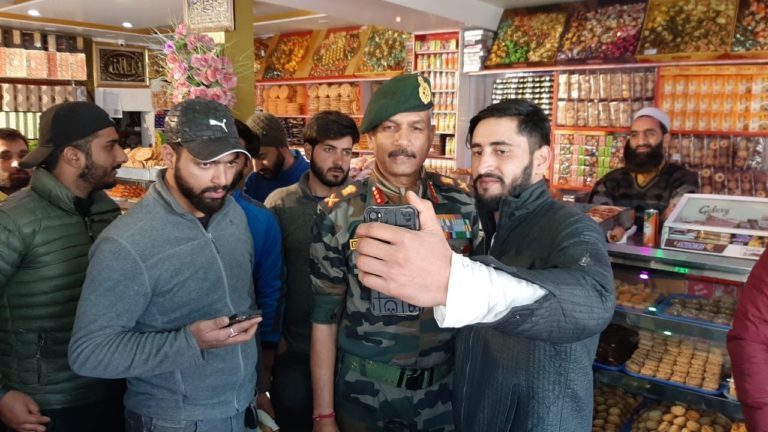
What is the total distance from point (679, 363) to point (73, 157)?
261cm

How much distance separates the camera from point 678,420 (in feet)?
8.22

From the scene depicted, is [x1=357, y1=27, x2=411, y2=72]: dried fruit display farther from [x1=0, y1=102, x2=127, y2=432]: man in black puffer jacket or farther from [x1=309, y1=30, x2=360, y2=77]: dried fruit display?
[x1=0, y1=102, x2=127, y2=432]: man in black puffer jacket

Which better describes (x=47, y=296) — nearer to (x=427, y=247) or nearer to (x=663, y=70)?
(x=427, y=247)

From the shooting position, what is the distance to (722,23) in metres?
5.07

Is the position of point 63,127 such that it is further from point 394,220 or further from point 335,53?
point 335,53

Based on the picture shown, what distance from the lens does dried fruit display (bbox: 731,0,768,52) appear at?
192 inches

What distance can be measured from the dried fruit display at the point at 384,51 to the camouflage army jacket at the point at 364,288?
557 cm

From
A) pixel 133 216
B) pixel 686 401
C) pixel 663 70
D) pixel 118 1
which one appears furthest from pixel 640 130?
pixel 118 1

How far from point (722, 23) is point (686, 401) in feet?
13.0

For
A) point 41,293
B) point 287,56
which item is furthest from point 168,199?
point 287,56

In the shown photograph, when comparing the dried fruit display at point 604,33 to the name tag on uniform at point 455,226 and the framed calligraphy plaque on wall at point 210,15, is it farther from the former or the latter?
the name tag on uniform at point 455,226

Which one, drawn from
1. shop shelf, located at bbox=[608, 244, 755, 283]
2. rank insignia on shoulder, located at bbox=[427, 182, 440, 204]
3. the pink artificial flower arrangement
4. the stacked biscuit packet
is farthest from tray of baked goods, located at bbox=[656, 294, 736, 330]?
the stacked biscuit packet

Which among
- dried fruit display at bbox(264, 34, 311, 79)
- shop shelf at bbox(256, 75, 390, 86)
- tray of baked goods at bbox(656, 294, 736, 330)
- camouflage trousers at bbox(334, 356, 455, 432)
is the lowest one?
camouflage trousers at bbox(334, 356, 455, 432)

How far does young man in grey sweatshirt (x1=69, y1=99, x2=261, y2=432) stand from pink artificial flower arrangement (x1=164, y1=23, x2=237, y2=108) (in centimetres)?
182
